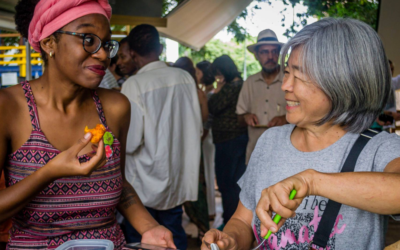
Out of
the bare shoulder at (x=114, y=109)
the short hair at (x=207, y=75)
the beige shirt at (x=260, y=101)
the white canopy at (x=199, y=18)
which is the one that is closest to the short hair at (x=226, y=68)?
the beige shirt at (x=260, y=101)

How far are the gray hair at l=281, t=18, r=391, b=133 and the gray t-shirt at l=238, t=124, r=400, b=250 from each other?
0.42ft

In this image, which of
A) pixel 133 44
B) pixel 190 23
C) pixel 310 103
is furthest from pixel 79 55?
pixel 190 23

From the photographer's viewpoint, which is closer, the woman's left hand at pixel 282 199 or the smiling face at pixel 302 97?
the woman's left hand at pixel 282 199

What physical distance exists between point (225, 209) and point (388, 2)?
4.09 meters

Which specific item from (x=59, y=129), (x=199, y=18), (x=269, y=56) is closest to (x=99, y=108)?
(x=59, y=129)

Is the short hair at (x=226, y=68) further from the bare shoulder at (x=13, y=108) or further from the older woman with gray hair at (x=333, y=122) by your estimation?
the bare shoulder at (x=13, y=108)

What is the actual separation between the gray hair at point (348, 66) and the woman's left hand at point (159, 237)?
828 mm

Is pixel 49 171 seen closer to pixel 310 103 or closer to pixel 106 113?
pixel 106 113

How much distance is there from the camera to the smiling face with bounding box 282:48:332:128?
152 centimetres

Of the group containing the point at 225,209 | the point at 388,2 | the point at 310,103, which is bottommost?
the point at 225,209

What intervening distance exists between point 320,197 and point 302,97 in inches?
15.8

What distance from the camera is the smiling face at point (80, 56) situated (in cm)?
156

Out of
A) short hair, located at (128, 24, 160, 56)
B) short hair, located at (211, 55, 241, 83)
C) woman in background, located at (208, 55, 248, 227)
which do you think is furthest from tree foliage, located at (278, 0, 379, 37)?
short hair, located at (128, 24, 160, 56)

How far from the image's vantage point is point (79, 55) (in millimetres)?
1570
